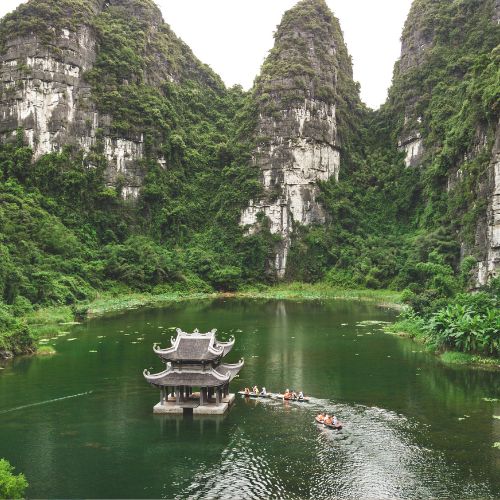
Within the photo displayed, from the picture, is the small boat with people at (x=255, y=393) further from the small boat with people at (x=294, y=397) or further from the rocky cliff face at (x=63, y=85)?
the rocky cliff face at (x=63, y=85)

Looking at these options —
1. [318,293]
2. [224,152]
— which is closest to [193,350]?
[318,293]

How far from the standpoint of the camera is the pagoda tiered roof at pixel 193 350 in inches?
857

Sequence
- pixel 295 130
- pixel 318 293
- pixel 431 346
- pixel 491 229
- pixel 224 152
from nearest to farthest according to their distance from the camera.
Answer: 1. pixel 431 346
2. pixel 491 229
3. pixel 318 293
4. pixel 295 130
5. pixel 224 152

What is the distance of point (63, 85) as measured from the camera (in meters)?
82.8

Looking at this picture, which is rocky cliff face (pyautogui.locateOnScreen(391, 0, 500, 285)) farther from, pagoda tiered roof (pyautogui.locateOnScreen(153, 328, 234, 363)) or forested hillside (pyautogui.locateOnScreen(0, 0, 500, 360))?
pagoda tiered roof (pyautogui.locateOnScreen(153, 328, 234, 363))

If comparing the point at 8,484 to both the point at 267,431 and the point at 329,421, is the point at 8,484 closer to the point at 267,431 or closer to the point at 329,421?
the point at 267,431

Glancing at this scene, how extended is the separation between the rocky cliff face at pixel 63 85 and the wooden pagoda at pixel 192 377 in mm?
65427

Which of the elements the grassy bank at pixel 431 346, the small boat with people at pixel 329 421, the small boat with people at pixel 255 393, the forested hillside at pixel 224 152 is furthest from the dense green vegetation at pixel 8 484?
the forested hillside at pixel 224 152

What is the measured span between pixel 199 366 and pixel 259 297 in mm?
52133

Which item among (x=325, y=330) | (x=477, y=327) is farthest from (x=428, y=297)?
(x=477, y=327)

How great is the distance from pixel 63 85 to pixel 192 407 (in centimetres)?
7145

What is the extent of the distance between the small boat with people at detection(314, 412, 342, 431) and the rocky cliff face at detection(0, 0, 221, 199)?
227 feet

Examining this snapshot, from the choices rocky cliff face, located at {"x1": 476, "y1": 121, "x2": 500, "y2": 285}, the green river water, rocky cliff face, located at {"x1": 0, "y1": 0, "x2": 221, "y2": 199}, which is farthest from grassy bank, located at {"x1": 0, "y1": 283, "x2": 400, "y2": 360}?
rocky cliff face, located at {"x1": 0, "y1": 0, "x2": 221, "y2": 199}

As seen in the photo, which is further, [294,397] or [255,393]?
[255,393]
